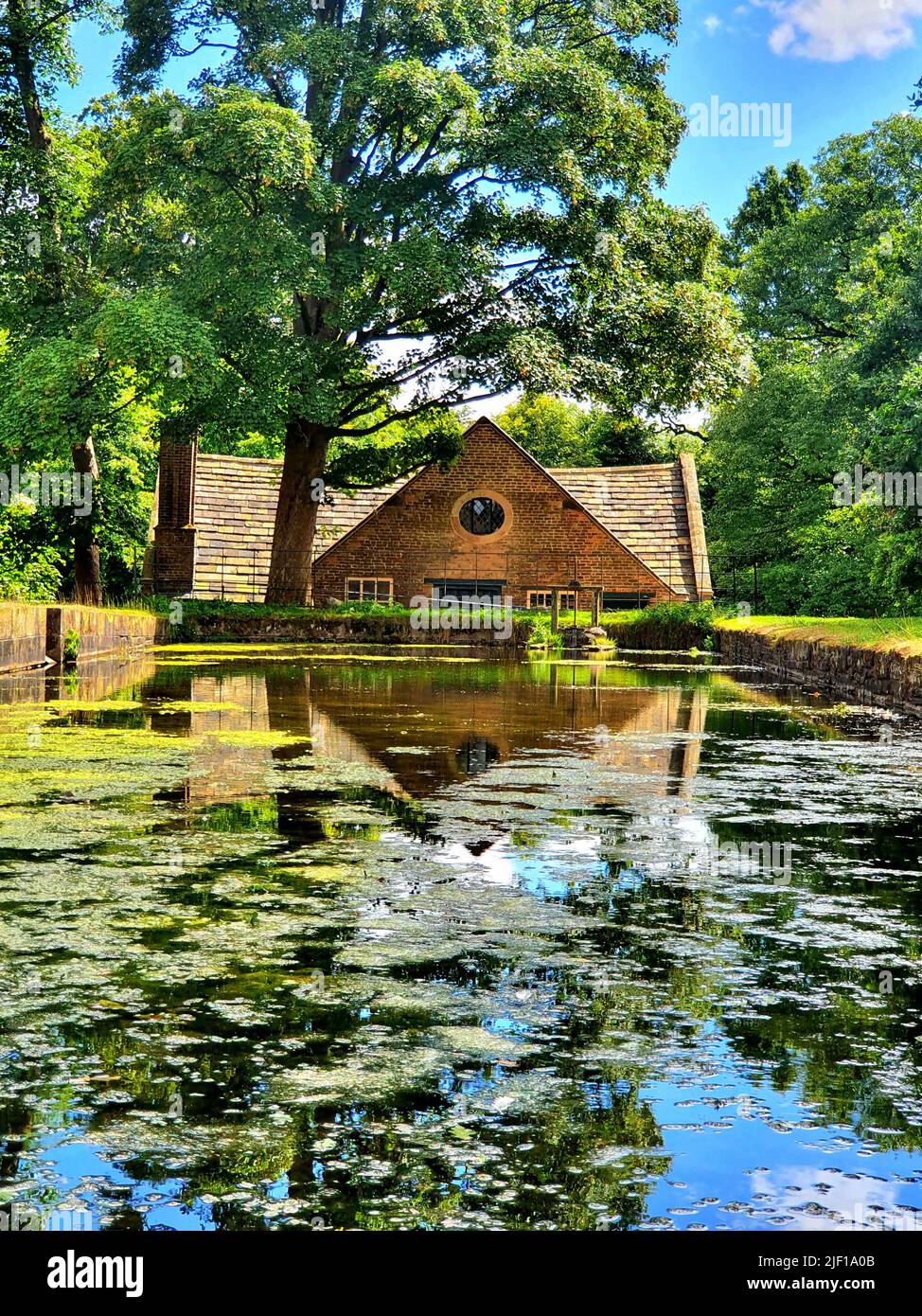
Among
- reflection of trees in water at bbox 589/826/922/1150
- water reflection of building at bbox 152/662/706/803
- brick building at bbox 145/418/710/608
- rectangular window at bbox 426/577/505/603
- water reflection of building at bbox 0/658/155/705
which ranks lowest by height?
reflection of trees in water at bbox 589/826/922/1150

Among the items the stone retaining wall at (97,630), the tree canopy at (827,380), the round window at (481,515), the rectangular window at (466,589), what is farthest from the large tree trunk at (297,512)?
the round window at (481,515)

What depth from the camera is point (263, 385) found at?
34.3 meters

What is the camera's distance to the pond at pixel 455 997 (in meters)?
3.06

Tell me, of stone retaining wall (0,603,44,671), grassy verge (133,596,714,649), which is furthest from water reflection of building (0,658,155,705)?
grassy verge (133,596,714,649)

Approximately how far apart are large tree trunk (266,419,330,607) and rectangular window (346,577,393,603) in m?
12.7

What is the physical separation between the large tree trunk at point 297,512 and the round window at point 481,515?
1384 cm

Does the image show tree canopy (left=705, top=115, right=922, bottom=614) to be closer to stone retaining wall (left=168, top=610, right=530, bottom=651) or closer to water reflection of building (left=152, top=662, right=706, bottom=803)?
water reflection of building (left=152, top=662, right=706, bottom=803)

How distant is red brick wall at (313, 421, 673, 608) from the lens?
5247 centimetres

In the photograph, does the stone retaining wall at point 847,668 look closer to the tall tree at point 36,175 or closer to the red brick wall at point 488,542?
the tall tree at point 36,175

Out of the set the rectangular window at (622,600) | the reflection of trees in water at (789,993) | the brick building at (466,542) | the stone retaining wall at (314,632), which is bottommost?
the reflection of trees in water at (789,993)

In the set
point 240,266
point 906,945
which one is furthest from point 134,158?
point 906,945

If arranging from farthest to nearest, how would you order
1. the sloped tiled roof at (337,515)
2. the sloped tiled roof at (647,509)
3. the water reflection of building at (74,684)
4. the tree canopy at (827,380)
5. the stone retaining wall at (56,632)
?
the sloped tiled roof at (647,509) → the sloped tiled roof at (337,515) → the tree canopy at (827,380) → the stone retaining wall at (56,632) → the water reflection of building at (74,684)

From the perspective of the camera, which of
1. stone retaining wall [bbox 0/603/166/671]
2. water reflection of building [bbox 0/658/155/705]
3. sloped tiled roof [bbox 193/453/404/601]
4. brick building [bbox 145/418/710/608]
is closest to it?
water reflection of building [bbox 0/658/155/705]
